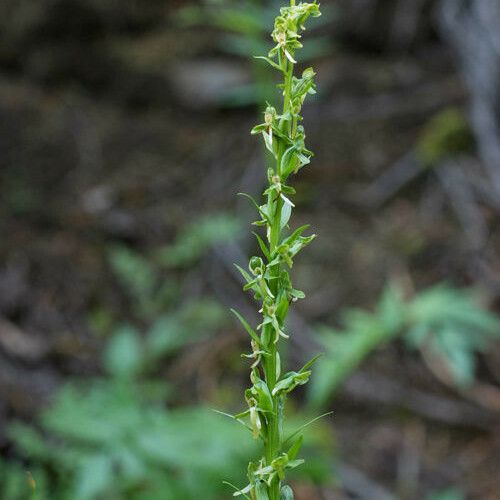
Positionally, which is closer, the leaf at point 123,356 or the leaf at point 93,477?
the leaf at point 93,477

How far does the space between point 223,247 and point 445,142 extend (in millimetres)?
1709

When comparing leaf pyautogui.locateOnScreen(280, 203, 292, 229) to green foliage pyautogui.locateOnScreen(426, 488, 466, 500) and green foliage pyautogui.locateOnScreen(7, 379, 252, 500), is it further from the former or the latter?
green foliage pyautogui.locateOnScreen(426, 488, 466, 500)

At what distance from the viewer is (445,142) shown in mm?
5152

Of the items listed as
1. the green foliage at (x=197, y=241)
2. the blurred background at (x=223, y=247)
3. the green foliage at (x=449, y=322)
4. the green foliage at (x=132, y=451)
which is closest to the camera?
the green foliage at (x=132, y=451)

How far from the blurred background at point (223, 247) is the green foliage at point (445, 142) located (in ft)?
0.05

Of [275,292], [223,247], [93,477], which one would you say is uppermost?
[223,247]

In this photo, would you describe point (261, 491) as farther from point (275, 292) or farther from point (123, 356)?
point (123, 356)

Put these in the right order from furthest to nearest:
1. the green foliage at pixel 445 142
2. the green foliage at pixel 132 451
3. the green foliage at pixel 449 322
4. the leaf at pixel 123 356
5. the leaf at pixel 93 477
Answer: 1. the green foliage at pixel 445 142
2. the leaf at pixel 123 356
3. the green foliage at pixel 449 322
4. the green foliage at pixel 132 451
5. the leaf at pixel 93 477

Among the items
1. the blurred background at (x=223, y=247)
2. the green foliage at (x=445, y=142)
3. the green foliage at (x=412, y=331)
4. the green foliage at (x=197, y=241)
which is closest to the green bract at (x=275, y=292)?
the blurred background at (x=223, y=247)

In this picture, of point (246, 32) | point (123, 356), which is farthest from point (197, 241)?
point (246, 32)

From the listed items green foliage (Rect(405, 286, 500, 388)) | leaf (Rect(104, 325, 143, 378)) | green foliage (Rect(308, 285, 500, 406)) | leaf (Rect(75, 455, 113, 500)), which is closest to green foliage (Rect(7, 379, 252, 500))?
leaf (Rect(75, 455, 113, 500))

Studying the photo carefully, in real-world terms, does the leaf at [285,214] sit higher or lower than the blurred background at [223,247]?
lower

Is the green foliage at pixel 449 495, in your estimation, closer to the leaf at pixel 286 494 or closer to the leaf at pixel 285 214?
the leaf at pixel 286 494

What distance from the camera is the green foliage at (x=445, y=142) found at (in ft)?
16.8
